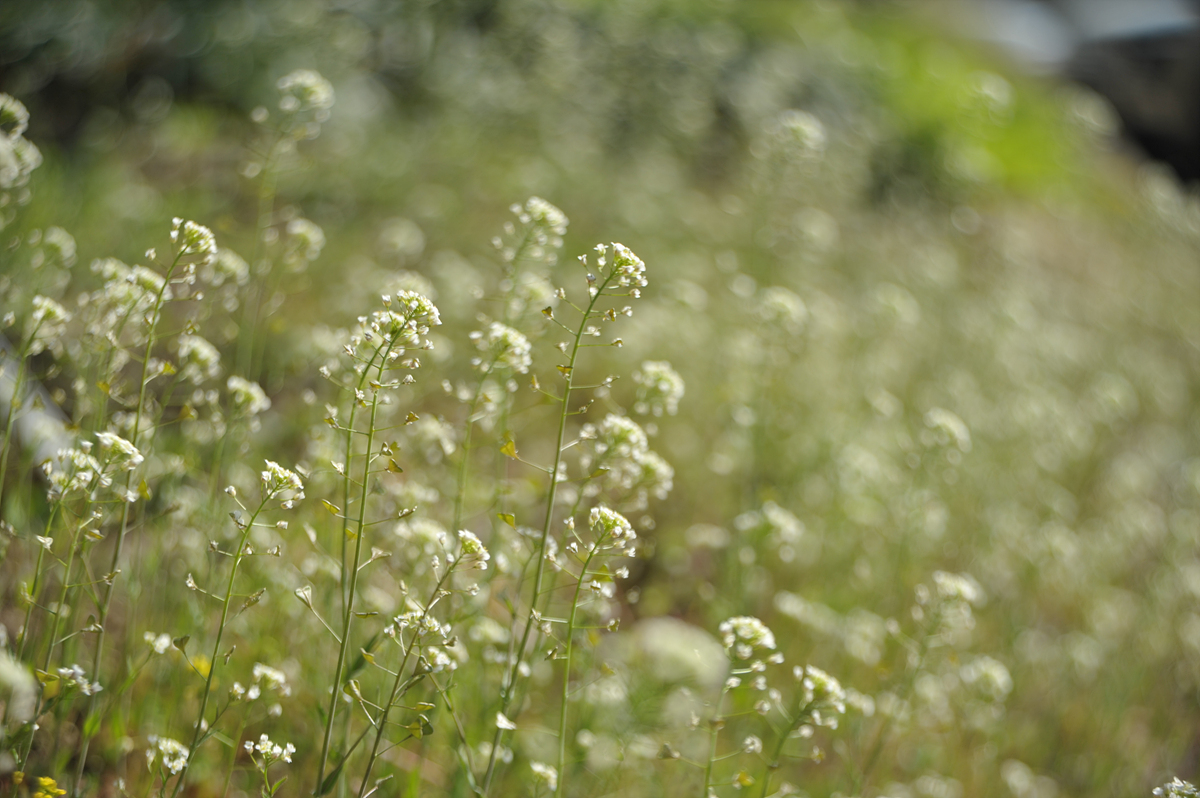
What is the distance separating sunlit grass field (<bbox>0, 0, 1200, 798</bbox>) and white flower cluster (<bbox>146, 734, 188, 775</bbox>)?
3 cm

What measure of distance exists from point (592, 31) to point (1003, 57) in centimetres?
1322

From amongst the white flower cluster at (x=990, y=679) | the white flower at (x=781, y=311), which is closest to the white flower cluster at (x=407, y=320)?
the white flower at (x=781, y=311)

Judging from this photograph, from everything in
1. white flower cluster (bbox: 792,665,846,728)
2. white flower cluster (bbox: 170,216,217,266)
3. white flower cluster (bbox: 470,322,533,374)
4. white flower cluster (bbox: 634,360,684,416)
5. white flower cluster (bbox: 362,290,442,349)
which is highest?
white flower cluster (bbox: 170,216,217,266)

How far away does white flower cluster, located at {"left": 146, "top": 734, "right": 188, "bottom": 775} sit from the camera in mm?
1548

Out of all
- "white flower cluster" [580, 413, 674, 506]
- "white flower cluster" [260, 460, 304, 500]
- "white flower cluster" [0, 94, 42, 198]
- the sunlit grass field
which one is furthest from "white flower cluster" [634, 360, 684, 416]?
"white flower cluster" [0, 94, 42, 198]

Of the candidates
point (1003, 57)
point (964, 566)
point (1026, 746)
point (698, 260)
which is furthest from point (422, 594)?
point (1003, 57)

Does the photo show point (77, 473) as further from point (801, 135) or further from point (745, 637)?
point (801, 135)

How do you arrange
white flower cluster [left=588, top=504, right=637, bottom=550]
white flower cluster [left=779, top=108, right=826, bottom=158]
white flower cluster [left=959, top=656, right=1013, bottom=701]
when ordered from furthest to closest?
white flower cluster [left=779, top=108, right=826, bottom=158], white flower cluster [left=959, top=656, right=1013, bottom=701], white flower cluster [left=588, top=504, right=637, bottom=550]

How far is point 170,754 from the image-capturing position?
1.64 meters

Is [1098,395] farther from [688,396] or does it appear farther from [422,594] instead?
[422,594]

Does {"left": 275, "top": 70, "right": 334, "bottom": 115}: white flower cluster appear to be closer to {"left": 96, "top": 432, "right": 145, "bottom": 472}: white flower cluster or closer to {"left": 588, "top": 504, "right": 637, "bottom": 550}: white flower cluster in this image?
{"left": 96, "top": 432, "right": 145, "bottom": 472}: white flower cluster

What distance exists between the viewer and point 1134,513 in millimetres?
4676

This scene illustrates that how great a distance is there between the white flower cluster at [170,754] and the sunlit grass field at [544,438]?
3 cm

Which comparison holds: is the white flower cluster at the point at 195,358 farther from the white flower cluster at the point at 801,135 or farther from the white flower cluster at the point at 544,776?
the white flower cluster at the point at 801,135
